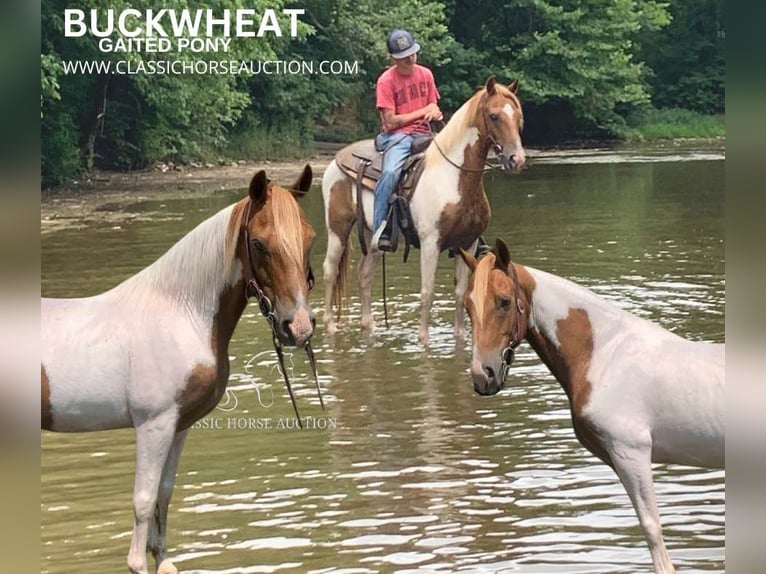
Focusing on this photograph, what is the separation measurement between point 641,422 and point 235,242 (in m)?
1.51

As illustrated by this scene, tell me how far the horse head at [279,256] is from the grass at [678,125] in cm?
3053

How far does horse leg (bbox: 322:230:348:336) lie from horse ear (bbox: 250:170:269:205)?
5.66m

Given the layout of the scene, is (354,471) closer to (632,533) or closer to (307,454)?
(307,454)

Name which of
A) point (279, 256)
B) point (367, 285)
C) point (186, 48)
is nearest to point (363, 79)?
point (186, 48)

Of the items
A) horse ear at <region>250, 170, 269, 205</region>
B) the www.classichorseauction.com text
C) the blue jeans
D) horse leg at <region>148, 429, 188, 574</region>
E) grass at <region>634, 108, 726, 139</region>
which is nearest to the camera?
horse ear at <region>250, 170, 269, 205</region>

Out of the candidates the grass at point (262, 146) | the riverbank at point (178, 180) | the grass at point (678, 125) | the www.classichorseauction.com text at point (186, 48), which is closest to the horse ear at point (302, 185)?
the www.classichorseauction.com text at point (186, 48)

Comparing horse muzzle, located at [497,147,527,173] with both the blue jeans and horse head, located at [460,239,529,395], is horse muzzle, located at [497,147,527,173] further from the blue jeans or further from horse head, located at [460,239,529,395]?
horse head, located at [460,239,529,395]

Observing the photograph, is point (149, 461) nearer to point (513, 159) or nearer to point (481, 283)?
point (481, 283)

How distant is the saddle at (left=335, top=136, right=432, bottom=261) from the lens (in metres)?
9.61

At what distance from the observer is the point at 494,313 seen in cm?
427

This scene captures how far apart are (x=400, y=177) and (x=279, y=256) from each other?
17.9 feet

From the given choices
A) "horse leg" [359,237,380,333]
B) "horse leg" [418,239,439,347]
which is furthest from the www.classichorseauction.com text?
"horse leg" [418,239,439,347]

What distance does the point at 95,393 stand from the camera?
4395mm
